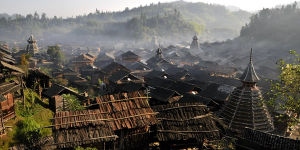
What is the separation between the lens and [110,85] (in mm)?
52281

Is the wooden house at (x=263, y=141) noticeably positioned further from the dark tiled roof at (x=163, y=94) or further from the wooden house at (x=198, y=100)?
the dark tiled roof at (x=163, y=94)

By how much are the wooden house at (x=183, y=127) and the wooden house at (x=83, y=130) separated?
182 inches

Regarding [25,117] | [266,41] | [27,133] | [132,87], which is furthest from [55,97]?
[266,41]

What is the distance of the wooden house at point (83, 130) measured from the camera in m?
17.2

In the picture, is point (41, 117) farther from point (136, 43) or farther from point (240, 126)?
Answer: point (136, 43)

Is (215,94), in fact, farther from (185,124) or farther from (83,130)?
(83,130)

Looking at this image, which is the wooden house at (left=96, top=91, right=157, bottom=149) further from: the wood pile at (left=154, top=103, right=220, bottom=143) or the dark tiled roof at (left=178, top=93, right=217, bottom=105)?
the dark tiled roof at (left=178, top=93, right=217, bottom=105)

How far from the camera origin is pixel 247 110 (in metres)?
28.3

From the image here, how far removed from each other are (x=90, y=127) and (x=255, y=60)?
94.6 metres

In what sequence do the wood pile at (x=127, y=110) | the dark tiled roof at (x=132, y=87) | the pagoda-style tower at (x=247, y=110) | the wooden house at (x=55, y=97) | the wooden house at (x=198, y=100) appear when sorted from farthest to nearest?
the dark tiled roof at (x=132, y=87)
the wooden house at (x=198, y=100)
the wooden house at (x=55, y=97)
the pagoda-style tower at (x=247, y=110)
the wood pile at (x=127, y=110)

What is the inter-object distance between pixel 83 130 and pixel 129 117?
3929 millimetres

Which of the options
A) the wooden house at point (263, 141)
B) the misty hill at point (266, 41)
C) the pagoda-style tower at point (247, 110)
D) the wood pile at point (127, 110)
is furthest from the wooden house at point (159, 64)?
the wood pile at point (127, 110)

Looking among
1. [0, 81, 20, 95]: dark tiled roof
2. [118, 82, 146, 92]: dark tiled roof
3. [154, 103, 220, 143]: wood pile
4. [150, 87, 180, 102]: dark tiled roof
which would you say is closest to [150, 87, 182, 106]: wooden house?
[150, 87, 180, 102]: dark tiled roof

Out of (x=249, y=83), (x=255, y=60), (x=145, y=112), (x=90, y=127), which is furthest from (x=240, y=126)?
(x=255, y=60)
